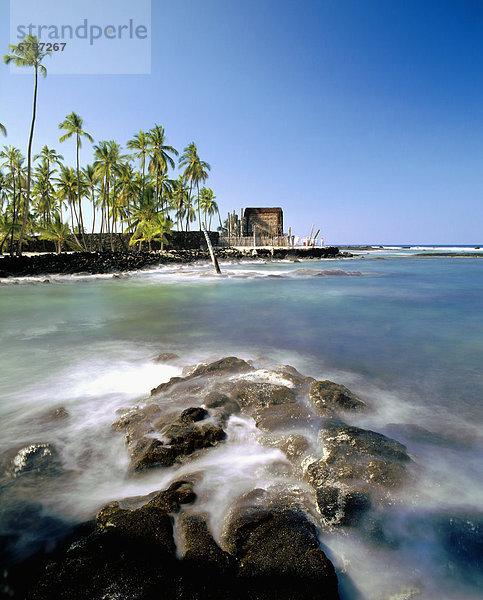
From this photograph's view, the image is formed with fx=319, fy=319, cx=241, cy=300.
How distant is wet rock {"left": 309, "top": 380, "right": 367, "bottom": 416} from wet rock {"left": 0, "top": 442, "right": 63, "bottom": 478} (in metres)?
2.27

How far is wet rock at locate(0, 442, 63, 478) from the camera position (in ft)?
7.76

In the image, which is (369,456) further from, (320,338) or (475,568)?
(320,338)

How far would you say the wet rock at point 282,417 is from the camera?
2.87 meters

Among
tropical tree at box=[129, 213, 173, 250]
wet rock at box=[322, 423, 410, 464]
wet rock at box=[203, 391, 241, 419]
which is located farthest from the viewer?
tropical tree at box=[129, 213, 173, 250]

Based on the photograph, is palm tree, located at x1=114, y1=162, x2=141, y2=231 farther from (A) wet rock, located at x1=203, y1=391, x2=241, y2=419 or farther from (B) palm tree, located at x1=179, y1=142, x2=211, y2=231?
(A) wet rock, located at x1=203, y1=391, x2=241, y2=419

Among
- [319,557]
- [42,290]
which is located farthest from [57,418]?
[42,290]

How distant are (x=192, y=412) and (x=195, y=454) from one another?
0.45m

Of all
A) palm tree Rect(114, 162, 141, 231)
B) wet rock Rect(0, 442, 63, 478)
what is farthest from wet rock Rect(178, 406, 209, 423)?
palm tree Rect(114, 162, 141, 231)

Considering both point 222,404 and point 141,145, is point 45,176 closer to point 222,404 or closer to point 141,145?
point 141,145

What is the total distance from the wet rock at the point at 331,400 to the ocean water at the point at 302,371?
142 mm

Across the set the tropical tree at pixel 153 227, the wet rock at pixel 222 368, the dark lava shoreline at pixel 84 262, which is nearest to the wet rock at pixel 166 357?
the wet rock at pixel 222 368

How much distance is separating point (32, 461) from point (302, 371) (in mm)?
3331

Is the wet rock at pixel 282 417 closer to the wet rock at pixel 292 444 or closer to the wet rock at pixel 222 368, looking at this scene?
the wet rock at pixel 292 444

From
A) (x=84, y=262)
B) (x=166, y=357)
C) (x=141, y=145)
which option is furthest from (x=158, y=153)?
(x=166, y=357)
